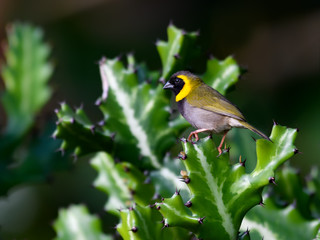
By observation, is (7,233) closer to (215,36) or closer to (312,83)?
(215,36)

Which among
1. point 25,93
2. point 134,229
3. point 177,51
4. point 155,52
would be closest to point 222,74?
point 177,51

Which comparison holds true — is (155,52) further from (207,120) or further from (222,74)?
(207,120)

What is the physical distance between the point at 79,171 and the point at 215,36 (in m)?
2.04

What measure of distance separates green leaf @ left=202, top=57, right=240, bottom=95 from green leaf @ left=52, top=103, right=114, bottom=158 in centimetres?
41

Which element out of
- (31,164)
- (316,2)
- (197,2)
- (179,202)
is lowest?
(179,202)

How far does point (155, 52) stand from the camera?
517 centimetres

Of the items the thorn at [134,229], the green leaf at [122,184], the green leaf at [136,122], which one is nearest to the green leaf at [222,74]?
the green leaf at [136,122]

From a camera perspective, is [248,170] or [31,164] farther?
[31,164]

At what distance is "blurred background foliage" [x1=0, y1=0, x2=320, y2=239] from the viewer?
14.5ft

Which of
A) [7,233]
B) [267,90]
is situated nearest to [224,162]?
[7,233]

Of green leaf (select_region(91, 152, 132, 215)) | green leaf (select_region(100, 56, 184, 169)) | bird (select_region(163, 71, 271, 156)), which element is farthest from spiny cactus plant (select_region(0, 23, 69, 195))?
bird (select_region(163, 71, 271, 156))

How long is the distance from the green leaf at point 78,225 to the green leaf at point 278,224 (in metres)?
0.62

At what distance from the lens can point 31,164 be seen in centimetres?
272

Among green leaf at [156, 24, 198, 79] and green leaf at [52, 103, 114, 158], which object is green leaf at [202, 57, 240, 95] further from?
green leaf at [52, 103, 114, 158]
